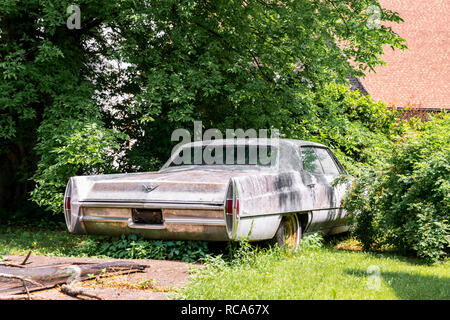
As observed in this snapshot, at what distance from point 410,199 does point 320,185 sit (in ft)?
4.05

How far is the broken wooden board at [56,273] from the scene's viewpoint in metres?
4.58

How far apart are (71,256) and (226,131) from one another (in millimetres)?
5120

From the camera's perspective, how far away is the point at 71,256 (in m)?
6.66

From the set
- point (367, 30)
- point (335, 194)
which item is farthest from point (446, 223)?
point (367, 30)

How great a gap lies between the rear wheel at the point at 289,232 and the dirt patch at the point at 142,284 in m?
1.25

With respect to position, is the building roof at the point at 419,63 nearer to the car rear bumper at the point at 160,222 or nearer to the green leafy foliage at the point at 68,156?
the green leafy foliage at the point at 68,156

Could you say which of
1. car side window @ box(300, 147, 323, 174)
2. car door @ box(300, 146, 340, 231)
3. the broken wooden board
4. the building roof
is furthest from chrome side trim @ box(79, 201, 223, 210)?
the building roof

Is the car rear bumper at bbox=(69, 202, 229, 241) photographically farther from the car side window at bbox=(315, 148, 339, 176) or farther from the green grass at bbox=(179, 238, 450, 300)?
the car side window at bbox=(315, 148, 339, 176)

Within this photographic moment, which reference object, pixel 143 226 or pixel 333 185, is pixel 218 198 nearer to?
pixel 143 226

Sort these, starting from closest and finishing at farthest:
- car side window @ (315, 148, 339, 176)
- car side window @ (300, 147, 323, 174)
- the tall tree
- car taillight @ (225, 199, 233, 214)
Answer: car taillight @ (225, 199, 233, 214) < car side window @ (300, 147, 323, 174) < car side window @ (315, 148, 339, 176) < the tall tree

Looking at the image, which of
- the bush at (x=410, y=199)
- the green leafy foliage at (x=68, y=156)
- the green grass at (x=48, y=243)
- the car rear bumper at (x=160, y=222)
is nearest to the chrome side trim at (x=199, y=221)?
the car rear bumper at (x=160, y=222)

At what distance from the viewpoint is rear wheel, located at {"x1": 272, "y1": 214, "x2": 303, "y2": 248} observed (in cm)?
642

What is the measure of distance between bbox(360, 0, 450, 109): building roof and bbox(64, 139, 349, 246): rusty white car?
60.2 feet

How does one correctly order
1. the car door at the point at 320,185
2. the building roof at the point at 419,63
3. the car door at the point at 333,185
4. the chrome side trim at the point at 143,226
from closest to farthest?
the chrome side trim at the point at 143,226
the car door at the point at 320,185
the car door at the point at 333,185
the building roof at the point at 419,63
